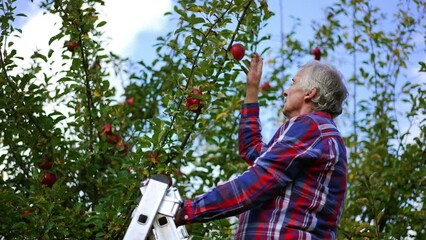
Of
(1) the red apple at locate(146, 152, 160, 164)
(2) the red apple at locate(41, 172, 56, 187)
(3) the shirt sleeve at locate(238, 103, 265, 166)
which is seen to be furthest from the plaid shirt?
(2) the red apple at locate(41, 172, 56, 187)

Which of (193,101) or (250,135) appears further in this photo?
(193,101)

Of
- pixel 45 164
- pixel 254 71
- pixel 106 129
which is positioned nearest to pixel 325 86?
pixel 254 71

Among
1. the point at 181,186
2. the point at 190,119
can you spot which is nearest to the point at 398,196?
the point at 181,186

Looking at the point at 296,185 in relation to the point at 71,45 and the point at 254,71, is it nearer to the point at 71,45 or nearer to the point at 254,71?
the point at 254,71

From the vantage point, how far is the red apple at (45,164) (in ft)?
11.7

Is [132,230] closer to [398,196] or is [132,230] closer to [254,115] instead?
[254,115]

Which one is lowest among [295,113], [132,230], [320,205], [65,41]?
[132,230]

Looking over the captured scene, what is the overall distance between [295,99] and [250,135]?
13.7 inches

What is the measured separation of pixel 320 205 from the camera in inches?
85.6

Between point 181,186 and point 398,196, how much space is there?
1.35m

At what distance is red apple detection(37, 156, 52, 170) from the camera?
11.7 ft

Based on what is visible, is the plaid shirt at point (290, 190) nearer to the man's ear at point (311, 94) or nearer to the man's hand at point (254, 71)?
the man's ear at point (311, 94)

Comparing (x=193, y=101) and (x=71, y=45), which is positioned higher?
(x=71, y=45)

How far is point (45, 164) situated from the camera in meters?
3.57
